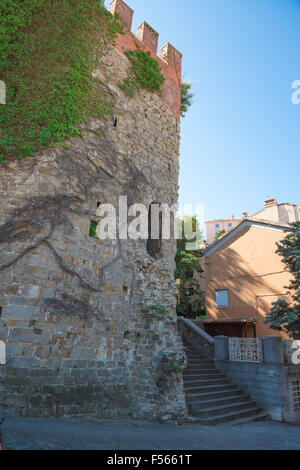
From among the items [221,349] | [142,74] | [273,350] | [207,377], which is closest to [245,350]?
[221,349]

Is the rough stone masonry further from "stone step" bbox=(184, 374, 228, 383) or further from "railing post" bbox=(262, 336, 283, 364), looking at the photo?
"railing post" bbox=(262, 336, 283, 364)

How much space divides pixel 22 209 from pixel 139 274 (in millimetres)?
3320

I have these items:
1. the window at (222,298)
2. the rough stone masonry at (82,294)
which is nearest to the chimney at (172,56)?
the rough stone masonry at (82,294)

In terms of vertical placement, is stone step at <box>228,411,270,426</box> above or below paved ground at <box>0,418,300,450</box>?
below

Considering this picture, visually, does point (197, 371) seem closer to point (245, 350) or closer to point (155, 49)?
point (245, 350)

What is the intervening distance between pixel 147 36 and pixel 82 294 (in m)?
9.21

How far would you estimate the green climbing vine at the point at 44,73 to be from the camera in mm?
6406

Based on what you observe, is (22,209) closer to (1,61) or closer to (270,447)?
(1,61)

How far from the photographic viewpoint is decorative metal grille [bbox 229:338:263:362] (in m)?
8.66

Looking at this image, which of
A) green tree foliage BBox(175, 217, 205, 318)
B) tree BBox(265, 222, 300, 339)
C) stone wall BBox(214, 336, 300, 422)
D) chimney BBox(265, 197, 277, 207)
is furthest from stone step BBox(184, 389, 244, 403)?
chimney BBox(265, 197, 277, 207)

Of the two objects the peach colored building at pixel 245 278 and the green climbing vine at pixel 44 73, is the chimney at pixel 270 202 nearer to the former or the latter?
the peach colored building at pixel 245 278

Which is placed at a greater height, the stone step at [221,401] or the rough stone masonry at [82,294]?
the rough stone masonry at [82,294]

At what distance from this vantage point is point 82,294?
6.27 m

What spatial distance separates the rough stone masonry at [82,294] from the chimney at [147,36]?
215cm
